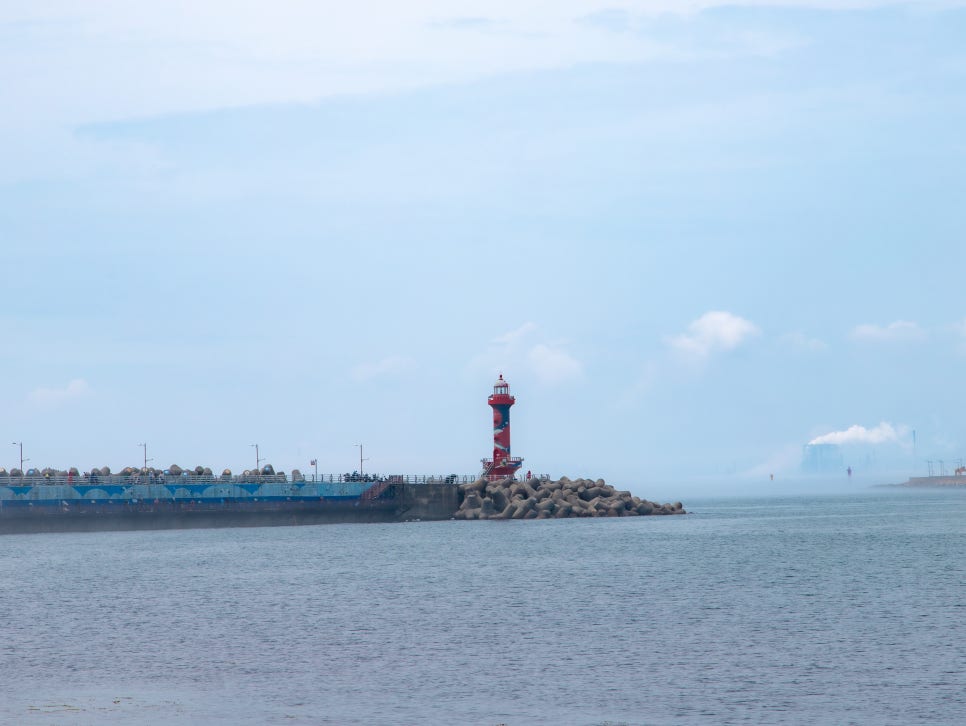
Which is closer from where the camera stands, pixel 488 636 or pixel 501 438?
pixel 488 636

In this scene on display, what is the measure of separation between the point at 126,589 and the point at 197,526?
2140 inches

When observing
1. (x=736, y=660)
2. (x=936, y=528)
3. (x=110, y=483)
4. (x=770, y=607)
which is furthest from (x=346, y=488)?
(x=736, y=660)

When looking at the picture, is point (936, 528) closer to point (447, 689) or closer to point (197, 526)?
point (197, 526)

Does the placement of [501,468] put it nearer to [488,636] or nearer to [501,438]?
[501,438]

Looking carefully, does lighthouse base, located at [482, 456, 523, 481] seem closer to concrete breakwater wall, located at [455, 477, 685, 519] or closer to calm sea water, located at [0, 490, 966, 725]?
concrete breakwater wall, located at [455, 477, 685, 519]

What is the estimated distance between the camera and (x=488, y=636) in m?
43.2

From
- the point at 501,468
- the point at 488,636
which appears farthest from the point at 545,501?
the point at 488,636

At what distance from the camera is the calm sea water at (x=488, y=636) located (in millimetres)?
30766

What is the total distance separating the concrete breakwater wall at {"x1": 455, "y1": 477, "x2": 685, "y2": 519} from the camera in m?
124

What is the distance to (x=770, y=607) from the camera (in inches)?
1996

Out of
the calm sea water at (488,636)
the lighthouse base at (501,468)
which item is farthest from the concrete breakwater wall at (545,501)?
the calm sea water at (488,636)

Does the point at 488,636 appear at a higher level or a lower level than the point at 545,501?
lower

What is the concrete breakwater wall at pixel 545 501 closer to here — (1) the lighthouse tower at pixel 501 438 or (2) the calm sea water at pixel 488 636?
(1) the lighthouse tower at pixel 501 438

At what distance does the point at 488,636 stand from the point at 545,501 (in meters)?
85.9
